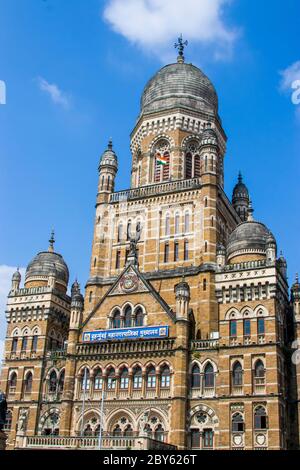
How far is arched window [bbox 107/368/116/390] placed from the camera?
5025 centimetres

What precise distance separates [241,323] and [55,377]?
56.9ft

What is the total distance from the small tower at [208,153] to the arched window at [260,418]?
22.1 m

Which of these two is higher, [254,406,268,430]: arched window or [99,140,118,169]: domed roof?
[99,140,118,169]: domed roof

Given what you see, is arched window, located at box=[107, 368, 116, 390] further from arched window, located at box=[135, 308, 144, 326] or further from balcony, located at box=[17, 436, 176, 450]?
balcony, located at box=[17, 436, 176, 450]

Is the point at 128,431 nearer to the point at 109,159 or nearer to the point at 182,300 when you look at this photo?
the point at 182,300

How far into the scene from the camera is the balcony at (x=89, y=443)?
41.3 meters

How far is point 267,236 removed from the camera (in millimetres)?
52156

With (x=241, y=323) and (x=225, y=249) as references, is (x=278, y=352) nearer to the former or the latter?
(x=241, y=323)

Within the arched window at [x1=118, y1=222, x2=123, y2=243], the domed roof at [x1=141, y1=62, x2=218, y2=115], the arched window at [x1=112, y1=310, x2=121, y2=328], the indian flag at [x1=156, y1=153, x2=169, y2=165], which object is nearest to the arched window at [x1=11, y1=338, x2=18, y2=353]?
the arched window at [x1=112, y1=310, x2=121, y2=328]

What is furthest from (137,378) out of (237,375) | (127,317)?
(237,375)

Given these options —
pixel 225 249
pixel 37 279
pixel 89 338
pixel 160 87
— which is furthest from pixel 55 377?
pixel 160 87

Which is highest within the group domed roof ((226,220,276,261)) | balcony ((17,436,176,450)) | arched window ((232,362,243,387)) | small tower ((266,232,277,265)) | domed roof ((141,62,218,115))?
domed roof ((141,62,218,115))

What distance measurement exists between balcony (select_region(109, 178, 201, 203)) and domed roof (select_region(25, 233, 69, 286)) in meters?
7.92

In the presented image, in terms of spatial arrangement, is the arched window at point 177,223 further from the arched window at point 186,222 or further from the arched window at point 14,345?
the arched window at point 14,345
